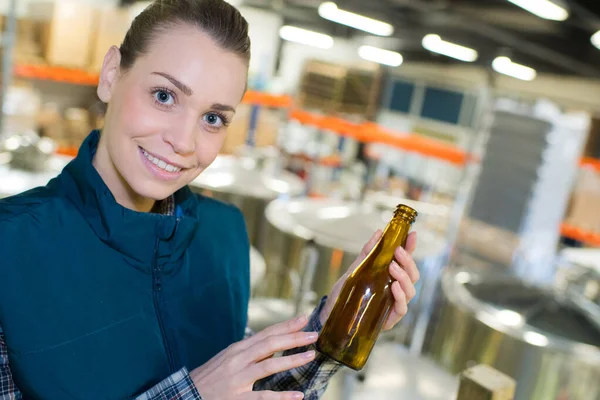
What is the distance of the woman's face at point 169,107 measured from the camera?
0.89 m

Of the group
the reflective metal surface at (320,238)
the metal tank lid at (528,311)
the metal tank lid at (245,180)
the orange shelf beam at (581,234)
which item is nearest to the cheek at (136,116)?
the reflective metal surface at (320,238)

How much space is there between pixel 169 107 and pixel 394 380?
1.66 meters

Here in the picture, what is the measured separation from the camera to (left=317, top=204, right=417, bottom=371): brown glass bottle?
980 millimetres

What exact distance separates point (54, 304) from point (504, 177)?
4.37 metres

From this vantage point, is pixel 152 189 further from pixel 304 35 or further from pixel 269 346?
pixel 304 35

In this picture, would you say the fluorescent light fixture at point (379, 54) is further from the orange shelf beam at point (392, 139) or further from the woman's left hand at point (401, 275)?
the woman's left hand at point (401, 275)

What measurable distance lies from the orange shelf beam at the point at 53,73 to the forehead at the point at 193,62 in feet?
12.8

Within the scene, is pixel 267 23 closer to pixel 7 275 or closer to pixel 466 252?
pixel 466 252

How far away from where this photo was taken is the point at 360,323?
38.9 inches

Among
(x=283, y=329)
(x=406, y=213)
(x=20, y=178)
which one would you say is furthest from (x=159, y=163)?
(x=20, y=178)

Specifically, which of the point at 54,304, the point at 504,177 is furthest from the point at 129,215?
the point at 504,177

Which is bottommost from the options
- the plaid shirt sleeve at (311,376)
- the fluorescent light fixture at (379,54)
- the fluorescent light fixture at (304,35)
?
the plaid shirt sleeve at (311,376)

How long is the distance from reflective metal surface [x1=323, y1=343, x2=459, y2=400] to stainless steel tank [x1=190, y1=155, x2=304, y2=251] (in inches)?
83.2

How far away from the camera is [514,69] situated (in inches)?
385
